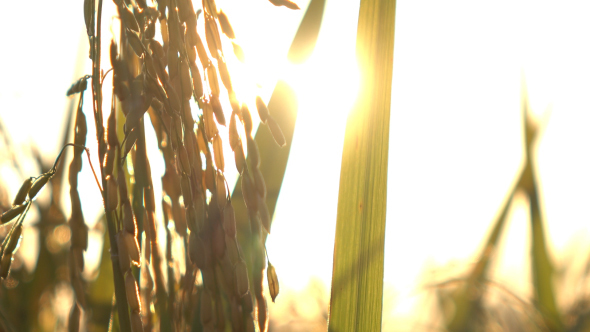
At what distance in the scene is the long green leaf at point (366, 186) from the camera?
712mm

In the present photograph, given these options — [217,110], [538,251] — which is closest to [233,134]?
[217,110]

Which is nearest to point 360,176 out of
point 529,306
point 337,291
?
point 337,291

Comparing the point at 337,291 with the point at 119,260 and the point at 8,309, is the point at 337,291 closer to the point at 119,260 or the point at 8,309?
the point at 119,260

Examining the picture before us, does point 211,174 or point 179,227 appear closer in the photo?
point 211,174

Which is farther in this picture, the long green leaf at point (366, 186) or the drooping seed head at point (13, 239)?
the long green leaf at point (366, 186)

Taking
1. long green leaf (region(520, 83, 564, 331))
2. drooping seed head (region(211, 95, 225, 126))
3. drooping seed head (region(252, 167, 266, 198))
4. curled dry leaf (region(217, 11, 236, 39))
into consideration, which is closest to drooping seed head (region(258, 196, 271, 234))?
drooping seed head (region(252, 167, 266, 198))

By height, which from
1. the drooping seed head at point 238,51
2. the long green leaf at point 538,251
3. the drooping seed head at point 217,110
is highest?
the drooping seed head at point 238,51

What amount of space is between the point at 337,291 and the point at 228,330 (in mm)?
274

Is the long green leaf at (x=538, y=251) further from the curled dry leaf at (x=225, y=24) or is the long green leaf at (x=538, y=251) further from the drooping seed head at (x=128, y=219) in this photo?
the drooping seed head at (x=128, y=219)

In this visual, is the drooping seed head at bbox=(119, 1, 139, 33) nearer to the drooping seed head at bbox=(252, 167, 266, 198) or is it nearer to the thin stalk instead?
the thin stalk

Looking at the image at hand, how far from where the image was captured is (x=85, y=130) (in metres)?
0.64

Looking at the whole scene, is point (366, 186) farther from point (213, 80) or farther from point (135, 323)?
point (135, 323)

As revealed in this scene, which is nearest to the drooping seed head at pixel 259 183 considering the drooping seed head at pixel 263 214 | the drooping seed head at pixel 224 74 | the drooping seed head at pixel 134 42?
the drooping seed head at pixel 263 214

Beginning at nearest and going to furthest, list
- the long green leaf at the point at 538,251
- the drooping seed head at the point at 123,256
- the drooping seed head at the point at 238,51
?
the drooping seed head at the point at 123,256
the drooping seed head at the point at 238,51
the long green leaf at the point at 538,251
